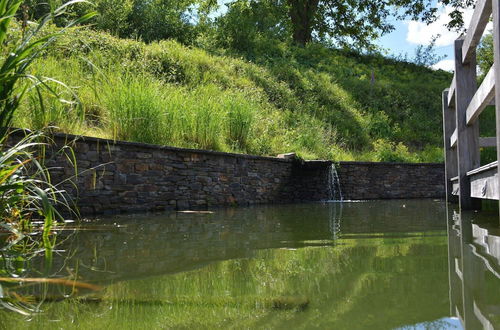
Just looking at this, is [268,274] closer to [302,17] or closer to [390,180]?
[390,180]

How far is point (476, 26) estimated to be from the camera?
172 inches

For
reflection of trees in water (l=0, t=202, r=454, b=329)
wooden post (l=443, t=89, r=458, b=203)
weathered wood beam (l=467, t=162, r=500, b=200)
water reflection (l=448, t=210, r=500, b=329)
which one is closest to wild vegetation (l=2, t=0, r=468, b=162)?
reflection of trees in water (l=0, t=202, r=454, b=329)

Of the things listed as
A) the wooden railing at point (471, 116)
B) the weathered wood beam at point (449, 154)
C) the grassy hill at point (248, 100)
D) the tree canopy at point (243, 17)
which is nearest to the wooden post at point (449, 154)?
the weathered wood beam at point (449, 154)

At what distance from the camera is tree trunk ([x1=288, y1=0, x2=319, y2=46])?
75.9ft

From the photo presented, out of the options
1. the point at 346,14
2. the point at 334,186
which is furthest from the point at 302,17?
the point at 334,186

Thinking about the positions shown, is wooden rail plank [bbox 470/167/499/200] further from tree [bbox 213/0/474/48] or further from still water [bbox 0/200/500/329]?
tree [bbox 213/0/474/48]

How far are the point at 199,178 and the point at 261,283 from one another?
233 inches

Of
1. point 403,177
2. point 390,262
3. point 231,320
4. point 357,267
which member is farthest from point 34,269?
point 403,177

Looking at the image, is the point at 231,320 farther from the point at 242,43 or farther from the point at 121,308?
the point at 242,43

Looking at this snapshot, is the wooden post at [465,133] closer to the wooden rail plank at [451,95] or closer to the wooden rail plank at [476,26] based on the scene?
the wooden rail plank at [476,26]

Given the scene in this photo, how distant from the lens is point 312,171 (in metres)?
11.0

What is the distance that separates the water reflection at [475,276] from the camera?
1.50m

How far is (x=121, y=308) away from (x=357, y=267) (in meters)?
1.14

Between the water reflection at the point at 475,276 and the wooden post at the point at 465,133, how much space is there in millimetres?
1906
